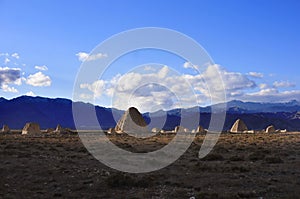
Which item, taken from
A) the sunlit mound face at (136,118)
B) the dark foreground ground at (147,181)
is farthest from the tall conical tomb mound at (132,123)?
the dark foreground ground at (147,181)

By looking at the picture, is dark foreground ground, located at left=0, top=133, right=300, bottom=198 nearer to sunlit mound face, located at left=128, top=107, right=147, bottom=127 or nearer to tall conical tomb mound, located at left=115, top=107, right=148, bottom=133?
tall conical tomb mound, located at left=115, top=107, right=148, bottom=133

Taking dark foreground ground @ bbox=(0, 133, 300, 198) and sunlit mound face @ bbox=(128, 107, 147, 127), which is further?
sunlit mound face @ bbox=(128, 107, 147, 127)

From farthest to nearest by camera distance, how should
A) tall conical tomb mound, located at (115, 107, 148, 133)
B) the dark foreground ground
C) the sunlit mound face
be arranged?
1. the sunlit mound face
2. tall conical tomb mound, located at (115, 107, 148, 133)
3. the dark foreground ground

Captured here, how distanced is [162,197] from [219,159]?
399 inches

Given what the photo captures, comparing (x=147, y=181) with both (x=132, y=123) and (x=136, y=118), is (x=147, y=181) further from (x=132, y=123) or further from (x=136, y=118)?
(x=136, y=118)

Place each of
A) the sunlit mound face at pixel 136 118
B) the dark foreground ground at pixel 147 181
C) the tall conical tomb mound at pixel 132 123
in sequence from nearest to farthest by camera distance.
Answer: the dark foreground ground at pixel 147 181
the tall conical tomb mound at pixel 132 123
the sunlit mound face at pixel 136 118

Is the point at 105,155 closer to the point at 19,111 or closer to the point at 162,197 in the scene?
the point at 162,197

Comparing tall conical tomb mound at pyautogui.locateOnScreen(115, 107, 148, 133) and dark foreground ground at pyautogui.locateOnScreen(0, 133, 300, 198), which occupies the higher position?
tall conical tomb mound at pyautogui.locateOnScreen(115, 107, 148, 133)

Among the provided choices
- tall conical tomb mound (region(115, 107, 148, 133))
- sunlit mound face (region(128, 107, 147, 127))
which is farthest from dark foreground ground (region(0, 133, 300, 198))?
sunlit mound face (region(128, 107, 147, 127))

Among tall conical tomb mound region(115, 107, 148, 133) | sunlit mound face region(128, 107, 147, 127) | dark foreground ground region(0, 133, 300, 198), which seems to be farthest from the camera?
sunlit mound face region(128, 107, 147, 127)

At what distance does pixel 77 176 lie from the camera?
46.8 ft

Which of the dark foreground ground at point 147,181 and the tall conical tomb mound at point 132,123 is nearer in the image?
the dark foreground ground at point 147,181

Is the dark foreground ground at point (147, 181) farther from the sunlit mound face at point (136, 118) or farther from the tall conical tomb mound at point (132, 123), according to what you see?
the sunlit mound face at point (136, 118)

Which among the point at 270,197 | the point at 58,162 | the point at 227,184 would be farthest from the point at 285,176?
the point at 58,162
